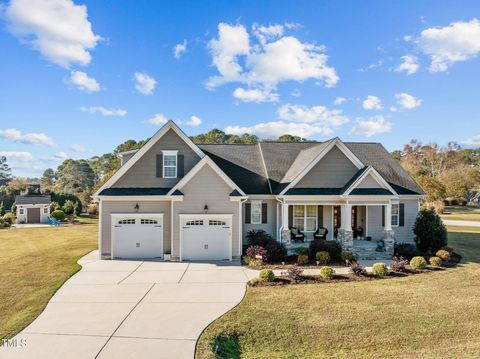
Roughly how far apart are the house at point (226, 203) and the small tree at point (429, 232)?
3.71ft

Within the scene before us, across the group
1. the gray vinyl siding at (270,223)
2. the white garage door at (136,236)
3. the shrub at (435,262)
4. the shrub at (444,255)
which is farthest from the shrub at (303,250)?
the white garage door at (136,236)

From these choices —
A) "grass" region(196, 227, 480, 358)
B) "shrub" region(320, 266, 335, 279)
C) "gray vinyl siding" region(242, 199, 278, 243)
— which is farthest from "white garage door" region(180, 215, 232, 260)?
"shrub" region(320, 266, 335, 279)

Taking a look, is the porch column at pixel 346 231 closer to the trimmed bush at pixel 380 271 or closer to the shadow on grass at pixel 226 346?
the trimmed bush at pixel 380 271

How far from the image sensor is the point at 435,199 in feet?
146

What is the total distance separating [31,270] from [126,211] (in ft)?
16.4

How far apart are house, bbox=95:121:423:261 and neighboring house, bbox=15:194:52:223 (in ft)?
83.5

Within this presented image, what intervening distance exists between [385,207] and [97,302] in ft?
52.0

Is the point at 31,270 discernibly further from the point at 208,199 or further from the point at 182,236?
the point at 208,199

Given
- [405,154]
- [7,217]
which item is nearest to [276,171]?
[7,217]

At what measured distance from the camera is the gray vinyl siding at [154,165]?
17656 millimetres

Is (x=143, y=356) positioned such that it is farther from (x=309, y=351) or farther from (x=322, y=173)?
(x=322, y=173)

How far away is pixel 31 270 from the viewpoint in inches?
576

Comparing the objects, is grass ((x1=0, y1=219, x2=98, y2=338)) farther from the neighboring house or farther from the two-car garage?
the neighboring house

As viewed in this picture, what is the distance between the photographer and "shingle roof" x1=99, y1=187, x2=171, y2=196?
17.0 meters
